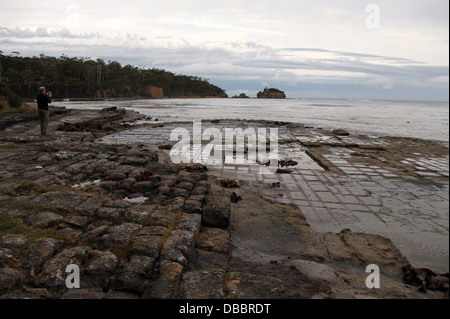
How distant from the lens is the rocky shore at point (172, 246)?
2.97 meters

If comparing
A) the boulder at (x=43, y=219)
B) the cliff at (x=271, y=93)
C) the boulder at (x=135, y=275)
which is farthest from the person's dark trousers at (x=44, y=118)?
the cliff at (x=271, y=93)

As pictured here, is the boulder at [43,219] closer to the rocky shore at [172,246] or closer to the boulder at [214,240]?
the rocky shore at [172,246]

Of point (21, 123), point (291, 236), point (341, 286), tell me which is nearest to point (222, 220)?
point (291, 236)

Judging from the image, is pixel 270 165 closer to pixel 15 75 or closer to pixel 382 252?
pixel 382 252

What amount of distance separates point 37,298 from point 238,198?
3976mm

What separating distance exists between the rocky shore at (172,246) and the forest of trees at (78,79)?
5746 centimetres

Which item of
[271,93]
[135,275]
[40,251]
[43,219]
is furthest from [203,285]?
[271,93]

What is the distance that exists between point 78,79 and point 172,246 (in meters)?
83.9

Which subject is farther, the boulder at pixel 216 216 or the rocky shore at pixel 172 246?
the boulder at pixel 216 216

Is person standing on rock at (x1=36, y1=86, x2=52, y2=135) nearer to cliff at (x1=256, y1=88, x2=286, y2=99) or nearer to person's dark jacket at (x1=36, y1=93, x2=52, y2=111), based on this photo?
person's dark jacket at (x1=36, y1=93, x2=52, y2=111)

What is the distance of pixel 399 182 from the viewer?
7.55 metres

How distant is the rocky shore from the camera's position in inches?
117

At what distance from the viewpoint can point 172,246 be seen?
3539mm

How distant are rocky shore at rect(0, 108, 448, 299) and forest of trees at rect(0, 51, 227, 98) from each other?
2262 inches
